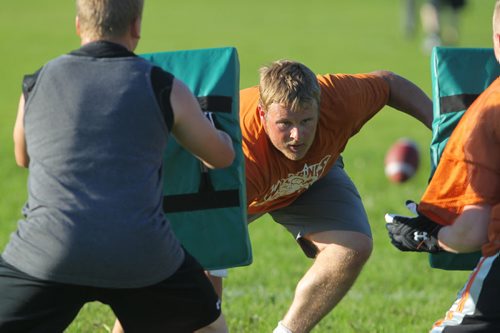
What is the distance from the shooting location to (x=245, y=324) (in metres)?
6.30

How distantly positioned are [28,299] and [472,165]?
5.87ft

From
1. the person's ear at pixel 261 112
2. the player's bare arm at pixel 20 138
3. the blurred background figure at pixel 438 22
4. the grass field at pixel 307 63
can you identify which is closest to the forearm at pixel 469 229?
the person's ear at pixel 261 112

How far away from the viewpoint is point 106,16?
4.01m

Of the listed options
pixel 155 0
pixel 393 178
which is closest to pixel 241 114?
pixel 393 178

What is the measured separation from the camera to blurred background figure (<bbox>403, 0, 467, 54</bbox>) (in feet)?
85.8

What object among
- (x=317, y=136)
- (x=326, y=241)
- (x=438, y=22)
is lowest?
(x=438, y=22)

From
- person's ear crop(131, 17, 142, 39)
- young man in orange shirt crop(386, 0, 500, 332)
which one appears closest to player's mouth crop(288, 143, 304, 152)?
young man in orange shirt crop(386, 0, 500, 332)

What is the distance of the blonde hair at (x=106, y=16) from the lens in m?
4.00

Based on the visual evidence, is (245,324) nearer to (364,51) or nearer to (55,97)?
(55,97)

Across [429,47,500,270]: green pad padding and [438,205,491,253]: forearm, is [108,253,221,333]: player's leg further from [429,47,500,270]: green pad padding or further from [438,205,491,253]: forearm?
[429,47,500,270]: green pad padding

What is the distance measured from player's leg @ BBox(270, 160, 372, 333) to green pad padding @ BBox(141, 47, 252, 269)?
637mm

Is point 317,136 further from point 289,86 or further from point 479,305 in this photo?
point 479,305

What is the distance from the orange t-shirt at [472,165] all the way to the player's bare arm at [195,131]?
0.87m

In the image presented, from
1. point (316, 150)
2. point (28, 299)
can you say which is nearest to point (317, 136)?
point (316, 150)
